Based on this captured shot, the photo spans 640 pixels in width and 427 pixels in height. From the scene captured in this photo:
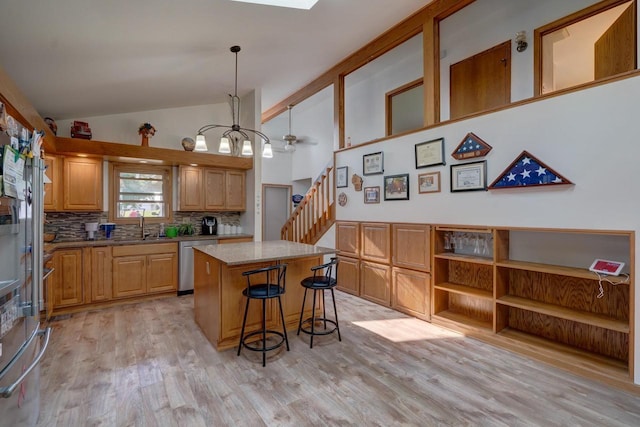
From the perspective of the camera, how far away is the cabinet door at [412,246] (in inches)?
145

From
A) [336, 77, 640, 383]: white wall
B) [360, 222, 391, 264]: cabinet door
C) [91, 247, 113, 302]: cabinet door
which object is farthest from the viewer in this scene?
[360, 222, 391, 264]: cabinet door

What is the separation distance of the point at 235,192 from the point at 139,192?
1465 millimetres

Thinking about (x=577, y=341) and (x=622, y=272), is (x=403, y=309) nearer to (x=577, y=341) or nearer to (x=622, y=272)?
(x=577, y=341)

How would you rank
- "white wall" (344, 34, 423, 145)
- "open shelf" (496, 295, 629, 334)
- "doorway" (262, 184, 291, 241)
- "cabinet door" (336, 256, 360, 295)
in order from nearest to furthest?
"open shelf" (496, 295, 629, 334), "cabinet door" (336, 256, 360, 295), "white wall" (344, 34, 423, 145), "doorway" (262, 184, 291, 241)

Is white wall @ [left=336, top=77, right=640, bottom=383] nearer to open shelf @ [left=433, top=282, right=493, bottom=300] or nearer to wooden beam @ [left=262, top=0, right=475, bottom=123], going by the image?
open shelf @ [left=433, top=282, right=493, bottom=300]

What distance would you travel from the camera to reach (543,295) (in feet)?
9.88

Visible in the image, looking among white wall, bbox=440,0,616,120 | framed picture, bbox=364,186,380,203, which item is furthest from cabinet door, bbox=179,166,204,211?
white wall, bbox=440,0,616,120

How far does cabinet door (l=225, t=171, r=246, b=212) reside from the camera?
17.4 ft

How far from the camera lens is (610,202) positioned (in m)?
2.36

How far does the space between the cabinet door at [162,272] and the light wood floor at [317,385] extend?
115 cm

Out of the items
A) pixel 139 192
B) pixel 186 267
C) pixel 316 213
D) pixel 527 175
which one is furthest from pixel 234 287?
pixel 316 213

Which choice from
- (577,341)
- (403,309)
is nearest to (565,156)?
(577,341)

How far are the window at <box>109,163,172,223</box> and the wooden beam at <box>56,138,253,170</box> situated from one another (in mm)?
327

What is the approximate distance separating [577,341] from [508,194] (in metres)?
1.45
